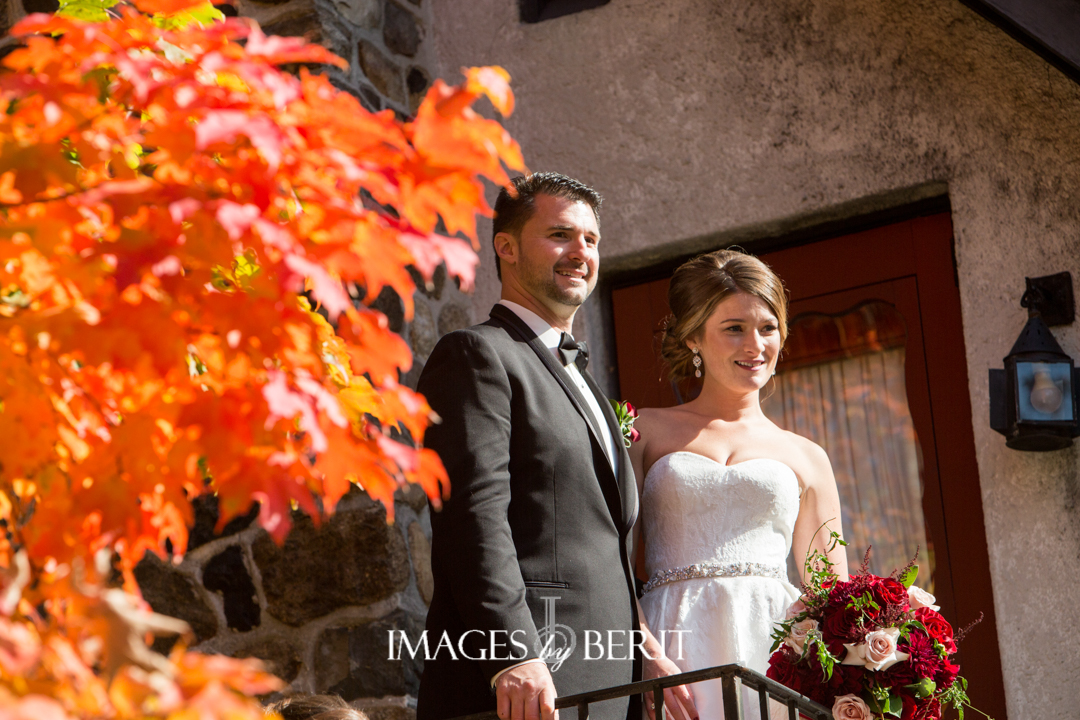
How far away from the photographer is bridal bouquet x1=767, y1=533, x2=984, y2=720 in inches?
90.8

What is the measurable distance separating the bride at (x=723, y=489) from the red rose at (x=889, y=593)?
0.38 m

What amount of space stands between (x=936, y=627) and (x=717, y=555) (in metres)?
0.57

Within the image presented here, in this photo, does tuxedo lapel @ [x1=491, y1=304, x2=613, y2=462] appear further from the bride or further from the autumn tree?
the autumn tree

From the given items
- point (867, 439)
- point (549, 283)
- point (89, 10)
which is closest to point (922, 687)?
point (549, 283)

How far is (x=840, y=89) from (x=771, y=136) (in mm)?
268

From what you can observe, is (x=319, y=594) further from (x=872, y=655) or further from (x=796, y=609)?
(x=872, y=655)

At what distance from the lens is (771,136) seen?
3.95 metres

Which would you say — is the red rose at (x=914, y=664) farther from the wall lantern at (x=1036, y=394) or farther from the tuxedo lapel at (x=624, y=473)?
the wall lantern at (x=1036, y=394)

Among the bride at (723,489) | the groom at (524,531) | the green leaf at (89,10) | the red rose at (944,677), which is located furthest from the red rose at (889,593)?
the green leaf at (89,10)

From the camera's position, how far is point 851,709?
2.29 metres

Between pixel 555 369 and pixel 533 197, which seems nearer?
pixel 555 369

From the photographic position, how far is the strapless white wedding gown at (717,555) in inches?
107

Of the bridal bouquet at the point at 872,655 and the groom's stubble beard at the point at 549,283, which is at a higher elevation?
the groom's stubble beard at the point at 549,283

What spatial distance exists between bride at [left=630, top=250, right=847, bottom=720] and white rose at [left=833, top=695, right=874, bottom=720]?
310 millimetres
